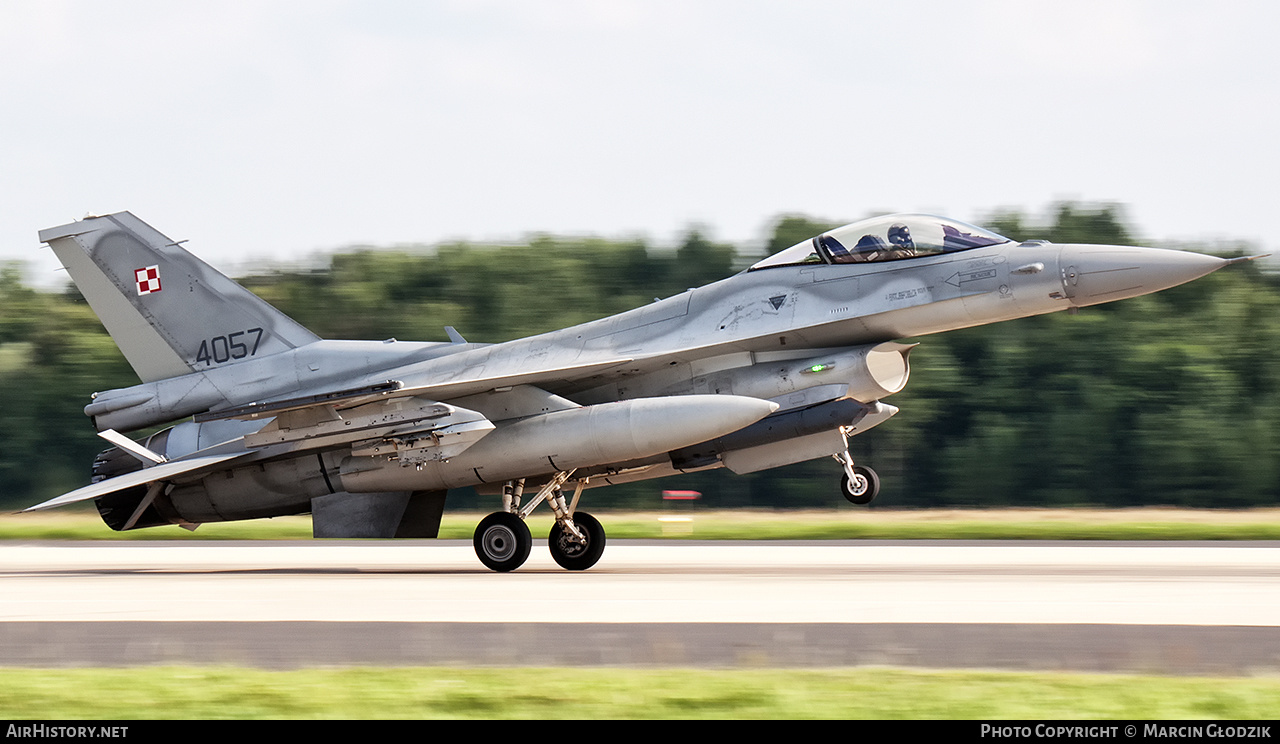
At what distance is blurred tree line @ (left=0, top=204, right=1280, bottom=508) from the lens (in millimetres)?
42031

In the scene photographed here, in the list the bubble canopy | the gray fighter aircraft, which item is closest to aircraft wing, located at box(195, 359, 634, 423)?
the gray fighter aircraft

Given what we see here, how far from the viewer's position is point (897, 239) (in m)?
14.8

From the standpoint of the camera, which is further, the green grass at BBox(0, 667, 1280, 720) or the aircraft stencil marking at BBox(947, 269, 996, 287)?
the aircraft stencil marking at BBox(947, 269, 996, 287)

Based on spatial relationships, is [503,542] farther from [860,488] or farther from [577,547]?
[860,488]

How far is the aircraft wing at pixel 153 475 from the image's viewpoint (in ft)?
50.7

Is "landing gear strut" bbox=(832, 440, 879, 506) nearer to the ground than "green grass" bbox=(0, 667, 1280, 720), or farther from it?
→ farther from it

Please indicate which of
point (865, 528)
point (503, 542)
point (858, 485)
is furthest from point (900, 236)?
point (865, 528)

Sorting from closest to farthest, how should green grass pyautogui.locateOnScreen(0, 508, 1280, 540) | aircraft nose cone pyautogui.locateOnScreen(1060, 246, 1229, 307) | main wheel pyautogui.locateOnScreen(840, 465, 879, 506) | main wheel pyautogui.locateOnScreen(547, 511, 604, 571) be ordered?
aircraft nose cone pyautogui.locateOnScreen(1060, 246, 1229, 307)
main wheel pyautogui.locateOnScreen(840, 465, 879, 506)
main wheel pyautogui.locateOnScreen(547, 511, 604, 571)
green grass pyautogui.locateOnScreen(0, 508, 1280, 540)

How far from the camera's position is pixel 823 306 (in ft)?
48.8

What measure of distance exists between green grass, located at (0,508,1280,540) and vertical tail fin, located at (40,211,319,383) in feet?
30.9

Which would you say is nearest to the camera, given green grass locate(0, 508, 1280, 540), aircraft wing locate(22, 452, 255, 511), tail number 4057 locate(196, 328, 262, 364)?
aircraft wing locate(22, 452, 255, 511)

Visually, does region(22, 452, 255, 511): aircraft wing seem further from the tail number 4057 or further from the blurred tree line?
the blurred tree line

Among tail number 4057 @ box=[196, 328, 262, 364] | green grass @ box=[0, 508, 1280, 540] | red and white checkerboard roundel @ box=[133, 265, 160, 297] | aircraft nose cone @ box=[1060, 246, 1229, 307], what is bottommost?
green grass @ box=[0, 508, 1280, 540]
